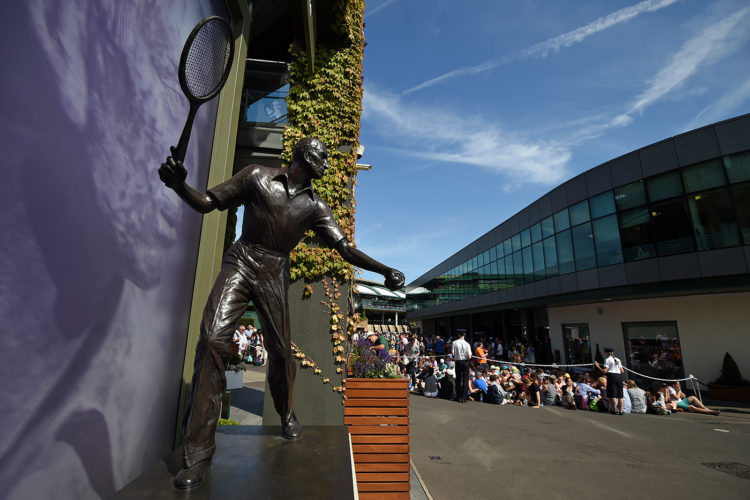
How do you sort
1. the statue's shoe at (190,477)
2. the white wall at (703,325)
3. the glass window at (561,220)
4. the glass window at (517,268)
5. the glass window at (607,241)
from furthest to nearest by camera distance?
1. the glass window at (517,268)
2. the glass window at (561,220)
3. the glass window at (607,241)
4. the white wall at (703,325)
5. the statue's shoe at (190,477)

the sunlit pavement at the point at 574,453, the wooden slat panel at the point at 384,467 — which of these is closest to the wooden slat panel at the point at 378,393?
the wooden slat panel at the point at 384,467

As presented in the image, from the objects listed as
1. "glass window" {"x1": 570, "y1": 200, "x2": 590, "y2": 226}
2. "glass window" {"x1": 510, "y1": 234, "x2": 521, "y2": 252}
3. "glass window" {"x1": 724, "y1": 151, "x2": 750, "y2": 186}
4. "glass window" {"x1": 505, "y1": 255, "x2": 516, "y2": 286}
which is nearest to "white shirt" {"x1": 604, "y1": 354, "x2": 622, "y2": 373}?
"glass window" {"x1": 724, "y1": 151, "x2": 750, "y2": 186}

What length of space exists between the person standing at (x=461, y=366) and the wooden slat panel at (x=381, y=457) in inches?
268

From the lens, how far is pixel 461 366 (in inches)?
419

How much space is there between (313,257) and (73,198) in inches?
144

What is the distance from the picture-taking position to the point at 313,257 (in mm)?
5285

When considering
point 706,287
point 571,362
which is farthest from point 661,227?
point 571,362

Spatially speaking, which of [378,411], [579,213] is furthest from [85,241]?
[579,213]

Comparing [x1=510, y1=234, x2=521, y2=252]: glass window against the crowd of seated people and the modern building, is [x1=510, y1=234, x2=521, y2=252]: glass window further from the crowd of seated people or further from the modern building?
the crowd of seated people

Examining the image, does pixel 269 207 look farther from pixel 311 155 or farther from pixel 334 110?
pixel 334 110

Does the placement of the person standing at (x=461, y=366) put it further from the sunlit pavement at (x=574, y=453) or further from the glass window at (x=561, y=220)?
the glass window at (x=561, y=220)

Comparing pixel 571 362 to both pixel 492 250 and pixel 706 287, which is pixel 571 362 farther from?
pixel 492 250

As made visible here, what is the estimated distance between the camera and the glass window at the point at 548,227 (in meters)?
21.4

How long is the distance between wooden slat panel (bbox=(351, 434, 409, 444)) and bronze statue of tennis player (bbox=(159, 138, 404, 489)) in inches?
56.8
